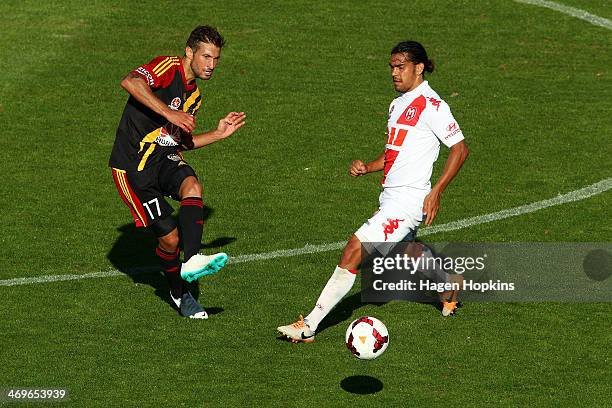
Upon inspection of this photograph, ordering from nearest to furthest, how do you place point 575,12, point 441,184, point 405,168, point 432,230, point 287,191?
point 441,184, point 405,168, point 432,230, point 287,191, point 575,12

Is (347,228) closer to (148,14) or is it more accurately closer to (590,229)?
(590,229)

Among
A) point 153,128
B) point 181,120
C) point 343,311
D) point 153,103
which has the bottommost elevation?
point 343,311

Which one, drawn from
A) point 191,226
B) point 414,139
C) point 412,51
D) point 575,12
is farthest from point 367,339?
point 575,12

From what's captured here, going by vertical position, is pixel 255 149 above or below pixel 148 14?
below

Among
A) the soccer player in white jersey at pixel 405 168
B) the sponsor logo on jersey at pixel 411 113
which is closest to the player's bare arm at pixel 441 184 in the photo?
the soccer player in white jersey at pixel 405 168

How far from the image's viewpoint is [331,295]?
11445mm

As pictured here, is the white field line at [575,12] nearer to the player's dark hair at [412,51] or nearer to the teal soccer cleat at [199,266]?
the player's dark hair at [412,51]

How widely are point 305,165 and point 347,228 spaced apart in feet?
5.82

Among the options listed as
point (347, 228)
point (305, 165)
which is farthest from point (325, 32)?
point (347, 228)

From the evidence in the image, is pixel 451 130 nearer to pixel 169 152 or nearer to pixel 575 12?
pixel 169 152

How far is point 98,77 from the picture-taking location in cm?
1811

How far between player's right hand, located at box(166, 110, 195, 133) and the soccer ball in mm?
2270

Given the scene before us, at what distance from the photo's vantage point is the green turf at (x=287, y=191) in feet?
35.4

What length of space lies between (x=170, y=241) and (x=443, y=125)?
108 inches
